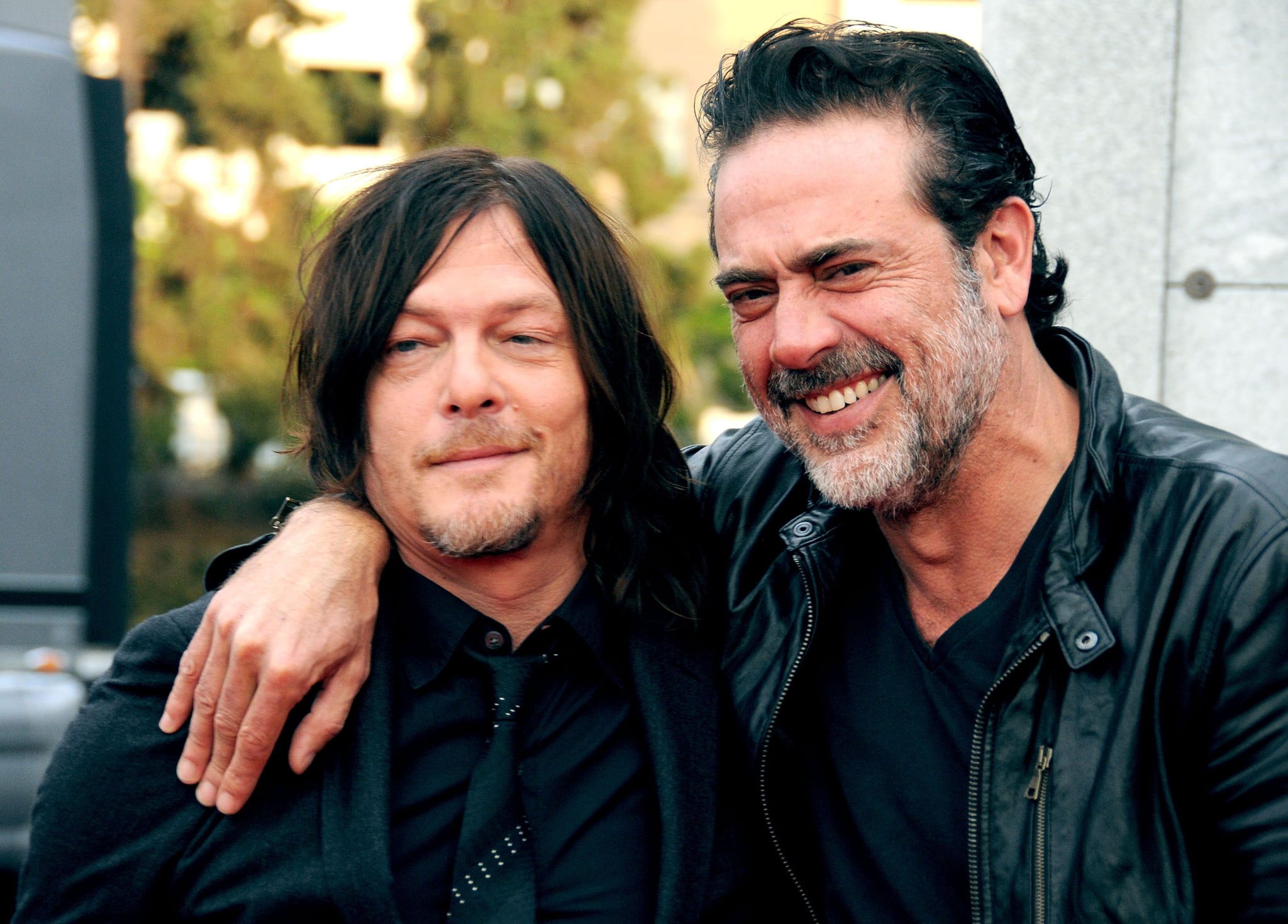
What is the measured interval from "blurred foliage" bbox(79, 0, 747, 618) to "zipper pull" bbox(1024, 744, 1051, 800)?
1275 centimetres

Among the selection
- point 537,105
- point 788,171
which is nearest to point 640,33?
point 537,105

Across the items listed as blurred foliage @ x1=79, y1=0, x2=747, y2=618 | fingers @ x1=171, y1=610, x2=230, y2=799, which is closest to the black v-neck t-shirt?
fingers @ x1=171, y1=610, x2=230, y2=799

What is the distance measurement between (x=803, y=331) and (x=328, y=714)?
1.11 meters

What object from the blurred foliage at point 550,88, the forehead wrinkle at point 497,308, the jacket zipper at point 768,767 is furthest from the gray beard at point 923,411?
the blurred foliage at point 550,88

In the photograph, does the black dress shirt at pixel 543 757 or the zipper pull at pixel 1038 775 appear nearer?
the zipper pull at pixel 1038 775

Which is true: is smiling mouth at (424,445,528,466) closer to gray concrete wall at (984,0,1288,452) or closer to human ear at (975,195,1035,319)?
human ear at (975,195,1035,319)

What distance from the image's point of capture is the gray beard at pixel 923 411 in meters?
2.51

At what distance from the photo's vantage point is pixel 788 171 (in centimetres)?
256

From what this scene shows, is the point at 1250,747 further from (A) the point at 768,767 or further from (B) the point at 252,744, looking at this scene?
(B) the point at 252,744

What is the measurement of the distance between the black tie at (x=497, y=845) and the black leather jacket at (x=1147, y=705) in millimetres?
777

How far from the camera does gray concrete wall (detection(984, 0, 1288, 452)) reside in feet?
11.3

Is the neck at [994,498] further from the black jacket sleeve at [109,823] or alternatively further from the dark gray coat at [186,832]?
the black jacket sleeve at [109,823]

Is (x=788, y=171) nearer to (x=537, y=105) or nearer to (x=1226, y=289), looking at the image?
(x=1226, y=289)

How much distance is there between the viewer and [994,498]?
8.33ft
